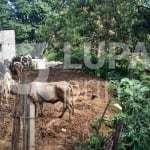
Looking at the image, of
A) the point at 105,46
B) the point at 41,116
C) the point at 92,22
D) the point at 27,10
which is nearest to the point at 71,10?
the point at 92,22

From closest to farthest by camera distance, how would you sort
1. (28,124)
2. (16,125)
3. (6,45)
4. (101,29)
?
(28,124)
(16,125)
(101,29)
(6,45)

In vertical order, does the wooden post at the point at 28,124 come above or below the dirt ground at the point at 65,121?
above

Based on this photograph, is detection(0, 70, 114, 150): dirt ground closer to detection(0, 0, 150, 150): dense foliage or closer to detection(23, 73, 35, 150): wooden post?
detection(23, 73, 35, 150): wooden post

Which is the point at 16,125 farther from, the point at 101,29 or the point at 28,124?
the point at 101,29

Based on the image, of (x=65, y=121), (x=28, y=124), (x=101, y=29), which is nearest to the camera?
(x=28, y=124)

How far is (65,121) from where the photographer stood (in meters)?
7.50

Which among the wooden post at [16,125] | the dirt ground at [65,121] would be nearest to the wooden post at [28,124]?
the wooden post at [16,125]

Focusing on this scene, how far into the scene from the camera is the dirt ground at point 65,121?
21.9 feet

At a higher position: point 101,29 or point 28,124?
point 101,29

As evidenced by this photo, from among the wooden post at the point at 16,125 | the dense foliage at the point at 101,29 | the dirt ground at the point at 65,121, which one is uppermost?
the dense foliage at the point at 101,29

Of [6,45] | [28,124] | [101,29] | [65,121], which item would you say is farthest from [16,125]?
[6,45]

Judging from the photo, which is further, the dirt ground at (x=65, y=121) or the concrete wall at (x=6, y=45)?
the concrete wall at (x=6, y=45)

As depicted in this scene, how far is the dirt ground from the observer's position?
6680mm

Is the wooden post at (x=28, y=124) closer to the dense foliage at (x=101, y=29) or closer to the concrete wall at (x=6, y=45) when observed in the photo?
the dense foliage at (x=101, y=29)
